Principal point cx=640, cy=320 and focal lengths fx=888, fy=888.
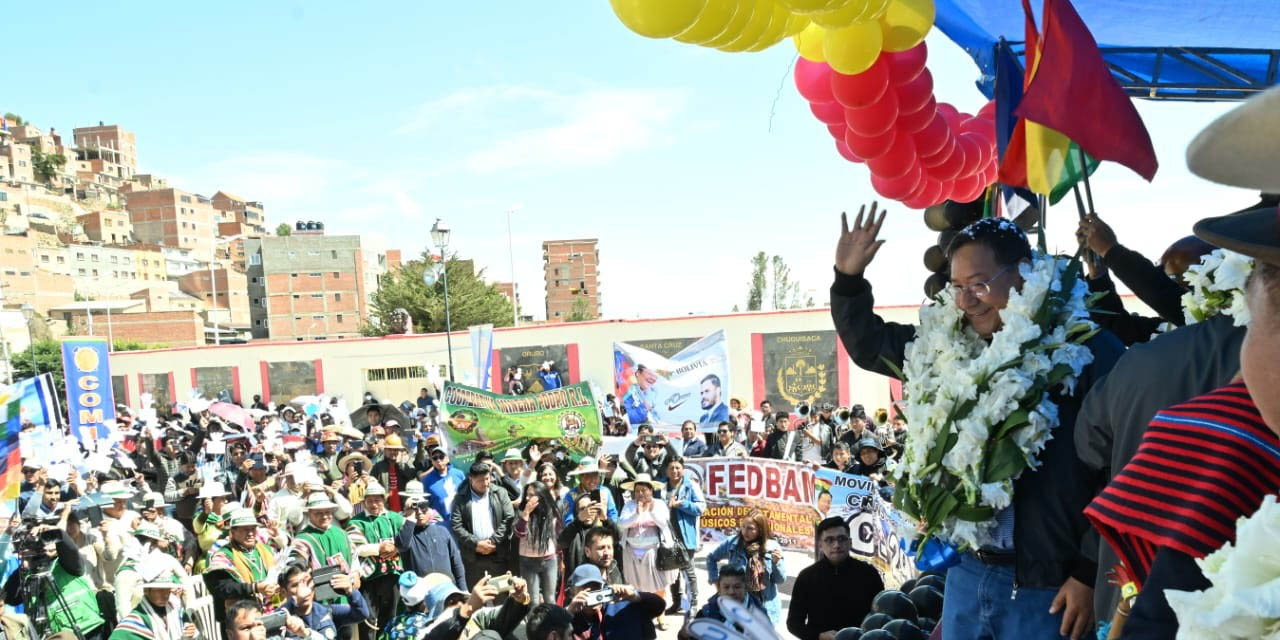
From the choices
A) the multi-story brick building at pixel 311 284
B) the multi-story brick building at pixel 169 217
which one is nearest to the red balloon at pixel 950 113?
the multi-story brick building at pixel 311 284

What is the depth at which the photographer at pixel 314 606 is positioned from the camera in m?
6.07

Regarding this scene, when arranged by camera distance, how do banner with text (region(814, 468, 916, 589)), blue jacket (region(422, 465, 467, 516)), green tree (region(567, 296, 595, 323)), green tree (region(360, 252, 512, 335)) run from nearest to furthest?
1. banner with text (region(814, 468, 916, 589))
2. blue jacket (region(422, 465, 467, 516))
3. green tree (region(360, 252, 512, 335))
4. green tree (region(567, 296, 595, 323))

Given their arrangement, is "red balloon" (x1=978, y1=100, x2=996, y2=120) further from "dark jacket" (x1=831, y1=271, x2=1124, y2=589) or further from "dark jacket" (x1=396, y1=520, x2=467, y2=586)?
"dark jacket" (x1=396, y1=520, x2=467, y2=586)

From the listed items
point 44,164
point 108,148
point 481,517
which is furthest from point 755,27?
point 108,148

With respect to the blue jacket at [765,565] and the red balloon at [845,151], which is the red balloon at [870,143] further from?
the blue jacket at [765,565]

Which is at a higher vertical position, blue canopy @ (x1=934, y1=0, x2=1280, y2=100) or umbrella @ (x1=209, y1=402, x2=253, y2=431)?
blue canopy @ (x1=934, y1=0, x2=1280, y2=100)

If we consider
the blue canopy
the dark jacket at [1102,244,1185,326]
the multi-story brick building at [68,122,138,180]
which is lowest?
the dark jacket at [1102,244,1185,326]

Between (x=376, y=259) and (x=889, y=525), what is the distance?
3981 inches

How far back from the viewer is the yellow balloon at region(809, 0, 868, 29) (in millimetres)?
3619

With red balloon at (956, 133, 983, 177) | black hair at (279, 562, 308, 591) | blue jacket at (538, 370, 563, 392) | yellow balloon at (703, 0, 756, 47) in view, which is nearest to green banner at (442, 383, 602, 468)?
black hair at (279, 562, 308, 591)

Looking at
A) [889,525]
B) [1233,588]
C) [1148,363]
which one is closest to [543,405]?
[889,525]

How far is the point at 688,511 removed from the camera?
840 cm

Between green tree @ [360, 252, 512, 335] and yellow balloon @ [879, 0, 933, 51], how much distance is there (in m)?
48.7

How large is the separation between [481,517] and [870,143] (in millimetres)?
5272
